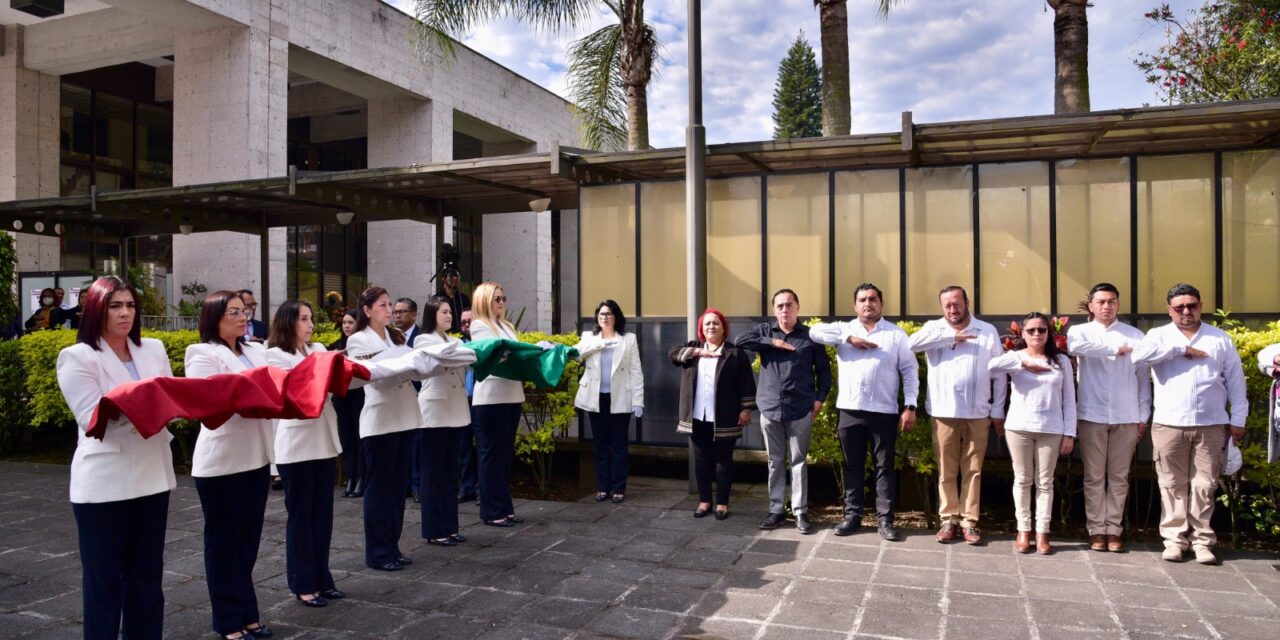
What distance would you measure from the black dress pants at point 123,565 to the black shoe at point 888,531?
489 cm

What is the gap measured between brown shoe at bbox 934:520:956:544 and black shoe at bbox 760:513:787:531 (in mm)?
1227

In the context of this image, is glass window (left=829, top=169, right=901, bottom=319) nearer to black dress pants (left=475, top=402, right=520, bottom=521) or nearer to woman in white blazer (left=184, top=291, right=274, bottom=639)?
black dress pants (left=475, top=402, right=520, bottom=521)

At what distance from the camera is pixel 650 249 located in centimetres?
959

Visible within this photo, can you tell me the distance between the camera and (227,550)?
4719mm

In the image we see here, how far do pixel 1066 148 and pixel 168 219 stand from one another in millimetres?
11936

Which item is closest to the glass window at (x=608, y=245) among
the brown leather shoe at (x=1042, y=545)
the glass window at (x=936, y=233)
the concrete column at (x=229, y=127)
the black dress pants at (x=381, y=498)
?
the glass window at (x=936, y=233)

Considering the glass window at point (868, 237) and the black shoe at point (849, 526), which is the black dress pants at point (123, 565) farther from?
the glass window at point (868, 237)

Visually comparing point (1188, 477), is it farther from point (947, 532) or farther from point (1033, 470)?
point (947, 532)

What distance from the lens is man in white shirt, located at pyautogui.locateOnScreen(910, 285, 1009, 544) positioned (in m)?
6.72

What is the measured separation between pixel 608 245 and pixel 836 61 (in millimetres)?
4851

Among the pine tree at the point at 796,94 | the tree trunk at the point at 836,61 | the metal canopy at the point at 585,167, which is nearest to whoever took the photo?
the metal canopy at the point at 585,167

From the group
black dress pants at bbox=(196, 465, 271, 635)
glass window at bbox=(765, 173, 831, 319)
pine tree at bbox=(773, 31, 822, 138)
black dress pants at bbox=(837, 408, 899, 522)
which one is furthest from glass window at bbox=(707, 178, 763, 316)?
pine tree at bbox=(773, 31, 822, 138)

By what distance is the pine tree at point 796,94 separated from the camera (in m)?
61.1

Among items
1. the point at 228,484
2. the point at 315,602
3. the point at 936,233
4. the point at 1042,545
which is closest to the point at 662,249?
the point at 936,233
